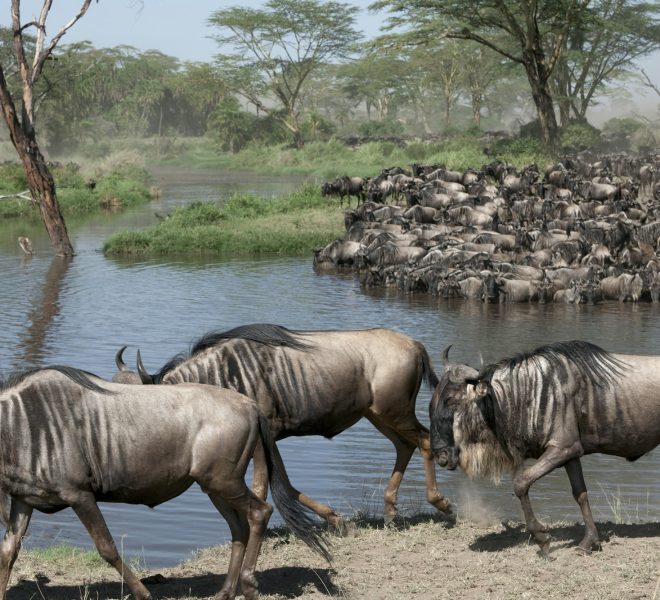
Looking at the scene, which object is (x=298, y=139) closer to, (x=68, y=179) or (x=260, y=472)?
(x=68, y=179)

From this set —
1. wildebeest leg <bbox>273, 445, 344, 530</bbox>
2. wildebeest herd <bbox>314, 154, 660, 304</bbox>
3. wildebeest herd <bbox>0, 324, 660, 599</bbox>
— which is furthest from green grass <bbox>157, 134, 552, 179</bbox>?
wildebeest leg <bbox>273, 445, 344, 530</bbox>

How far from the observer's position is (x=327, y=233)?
28.4m

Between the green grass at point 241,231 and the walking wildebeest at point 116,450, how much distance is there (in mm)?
20674

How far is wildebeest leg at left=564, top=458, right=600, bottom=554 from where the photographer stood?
6.44 metres

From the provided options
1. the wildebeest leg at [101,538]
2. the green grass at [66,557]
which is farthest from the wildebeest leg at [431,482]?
the wildebeest leg at [101,538]

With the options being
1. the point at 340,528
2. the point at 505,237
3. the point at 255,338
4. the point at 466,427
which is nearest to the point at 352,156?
the point at 505,237

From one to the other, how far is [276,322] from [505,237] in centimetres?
826

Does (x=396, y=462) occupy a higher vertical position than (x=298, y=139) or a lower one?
lower

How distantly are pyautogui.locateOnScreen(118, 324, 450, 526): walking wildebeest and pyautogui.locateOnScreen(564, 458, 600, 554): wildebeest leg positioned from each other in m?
1.13

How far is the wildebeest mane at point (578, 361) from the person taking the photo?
669cm

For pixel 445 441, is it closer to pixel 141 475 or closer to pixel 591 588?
pixel 591 588

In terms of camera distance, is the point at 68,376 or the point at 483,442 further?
the point at 483,442

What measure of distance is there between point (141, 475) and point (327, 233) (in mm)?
22931

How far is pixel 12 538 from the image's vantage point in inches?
214
